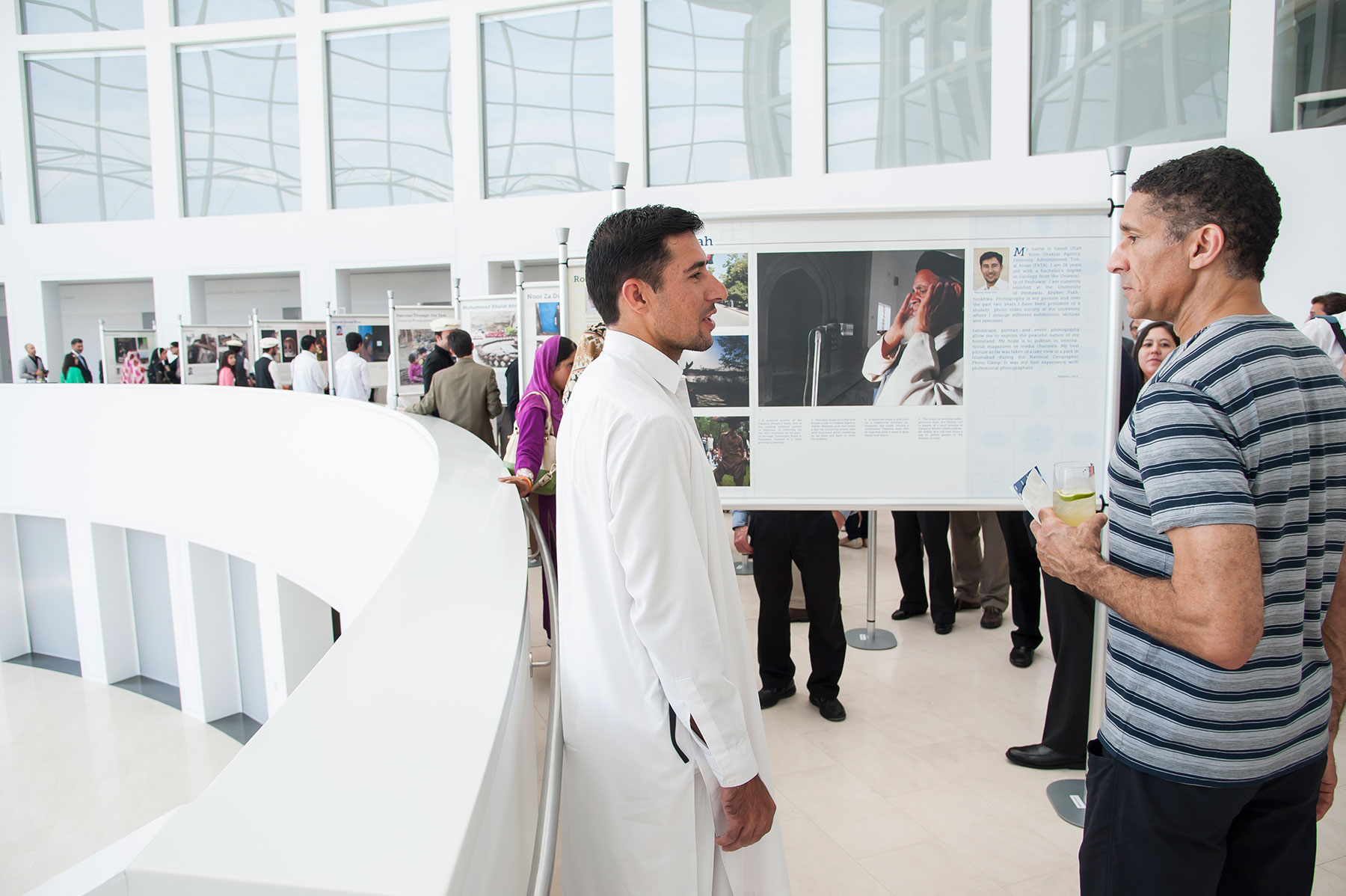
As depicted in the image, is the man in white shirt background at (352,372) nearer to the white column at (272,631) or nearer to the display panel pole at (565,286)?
the white column at (272,631)

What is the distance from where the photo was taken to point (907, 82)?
11.8 metres

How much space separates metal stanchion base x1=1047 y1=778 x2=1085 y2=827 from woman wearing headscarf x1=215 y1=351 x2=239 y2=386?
13.8 meters

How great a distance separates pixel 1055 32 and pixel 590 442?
11894mm

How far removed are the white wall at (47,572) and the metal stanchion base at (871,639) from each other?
38.1ft

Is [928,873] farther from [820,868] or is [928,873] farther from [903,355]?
[903,355]

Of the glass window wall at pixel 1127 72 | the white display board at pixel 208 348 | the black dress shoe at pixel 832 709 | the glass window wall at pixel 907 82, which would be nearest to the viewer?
the black dress shoe at pixel 832 709

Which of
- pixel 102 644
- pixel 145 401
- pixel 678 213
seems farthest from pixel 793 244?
pixel 102 644

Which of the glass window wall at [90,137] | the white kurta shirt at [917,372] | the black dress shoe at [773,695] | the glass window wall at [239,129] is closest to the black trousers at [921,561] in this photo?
the black dress shoe at [773,695]

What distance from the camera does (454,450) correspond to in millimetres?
3631

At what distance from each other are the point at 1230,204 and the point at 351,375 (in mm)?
11115

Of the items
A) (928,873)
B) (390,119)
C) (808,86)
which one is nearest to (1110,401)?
(928,873)

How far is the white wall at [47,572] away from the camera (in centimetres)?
1148

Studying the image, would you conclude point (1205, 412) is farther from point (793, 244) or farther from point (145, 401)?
point (145, 401)

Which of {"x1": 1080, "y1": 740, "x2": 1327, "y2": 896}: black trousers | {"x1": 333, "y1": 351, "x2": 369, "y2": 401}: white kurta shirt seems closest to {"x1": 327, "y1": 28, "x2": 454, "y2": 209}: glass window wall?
{"x1": 333, "y1": 351, "x2": 369, "y2": 401}: white kurta shirt
